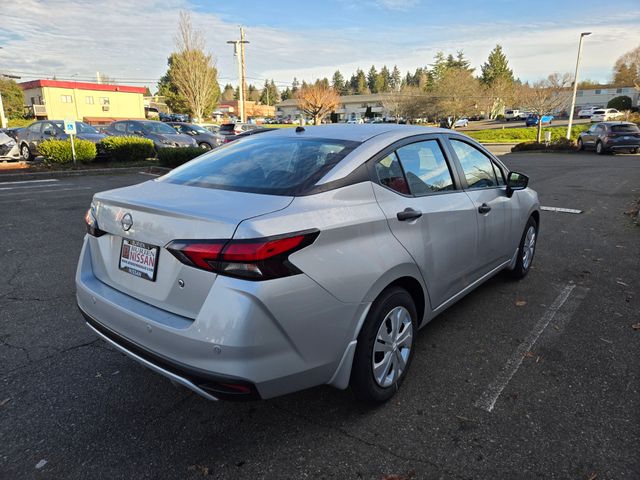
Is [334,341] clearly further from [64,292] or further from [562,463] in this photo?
[64,292]

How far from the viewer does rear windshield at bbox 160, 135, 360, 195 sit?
2.58m

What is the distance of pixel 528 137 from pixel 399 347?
149 ft

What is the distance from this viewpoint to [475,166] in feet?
13.1

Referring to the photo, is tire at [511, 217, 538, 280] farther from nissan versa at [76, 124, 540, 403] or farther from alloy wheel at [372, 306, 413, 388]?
alloy wheel at [372, 306, 413, 388]

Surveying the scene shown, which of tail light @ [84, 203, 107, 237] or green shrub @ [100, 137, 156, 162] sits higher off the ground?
tail light @ [84, 203, 107, 237]

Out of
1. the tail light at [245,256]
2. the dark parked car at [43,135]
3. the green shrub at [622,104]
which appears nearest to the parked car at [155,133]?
the dark parked car at [43,135]

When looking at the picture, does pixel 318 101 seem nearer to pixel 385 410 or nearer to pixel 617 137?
pixel 617 137

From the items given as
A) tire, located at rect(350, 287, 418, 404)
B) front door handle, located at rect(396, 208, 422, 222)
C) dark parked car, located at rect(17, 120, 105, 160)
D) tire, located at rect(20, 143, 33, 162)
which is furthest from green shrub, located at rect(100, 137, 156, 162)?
tire, located at rect(350, 287, 418, 404)

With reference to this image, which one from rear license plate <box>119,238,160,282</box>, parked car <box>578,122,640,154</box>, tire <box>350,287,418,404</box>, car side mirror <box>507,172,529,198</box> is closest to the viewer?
rear license plate <box>119,238,160,282</box>

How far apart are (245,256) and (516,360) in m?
2.42

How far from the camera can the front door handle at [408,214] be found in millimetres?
2770

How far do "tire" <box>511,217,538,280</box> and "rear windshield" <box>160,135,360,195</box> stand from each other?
282 cm

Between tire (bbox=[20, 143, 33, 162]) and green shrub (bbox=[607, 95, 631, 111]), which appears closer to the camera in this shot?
tire (bbox=[20, 143, 33, 162])

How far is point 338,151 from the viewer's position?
2.85 m
